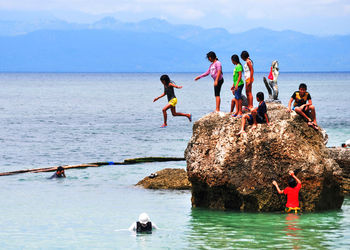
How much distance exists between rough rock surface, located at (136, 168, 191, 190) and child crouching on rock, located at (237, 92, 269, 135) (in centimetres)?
713

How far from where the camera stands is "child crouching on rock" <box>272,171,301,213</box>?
66.9 feet

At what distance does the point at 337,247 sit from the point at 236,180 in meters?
4.12

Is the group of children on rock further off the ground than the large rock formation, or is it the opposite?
the group of children on rock

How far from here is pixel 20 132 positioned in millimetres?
60188

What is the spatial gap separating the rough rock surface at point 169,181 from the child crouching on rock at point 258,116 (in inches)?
281

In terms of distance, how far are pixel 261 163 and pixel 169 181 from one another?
7.72m

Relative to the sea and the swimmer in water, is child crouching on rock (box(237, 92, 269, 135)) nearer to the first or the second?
the sea

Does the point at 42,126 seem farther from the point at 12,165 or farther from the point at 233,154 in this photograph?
the point at 233,154

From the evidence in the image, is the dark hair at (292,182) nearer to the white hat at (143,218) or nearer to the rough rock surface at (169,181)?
the white hat at (143,218)

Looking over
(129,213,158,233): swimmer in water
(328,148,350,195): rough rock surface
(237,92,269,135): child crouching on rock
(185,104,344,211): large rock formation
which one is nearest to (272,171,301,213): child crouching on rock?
(185,104,344,211): large rock formation

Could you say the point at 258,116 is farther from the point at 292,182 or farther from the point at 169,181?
the point at 169,181

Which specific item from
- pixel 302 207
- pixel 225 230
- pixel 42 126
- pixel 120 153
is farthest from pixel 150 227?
pixel 42 126

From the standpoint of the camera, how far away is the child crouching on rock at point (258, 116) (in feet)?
68.6

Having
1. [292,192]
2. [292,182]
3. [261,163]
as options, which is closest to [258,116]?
[261,163]
